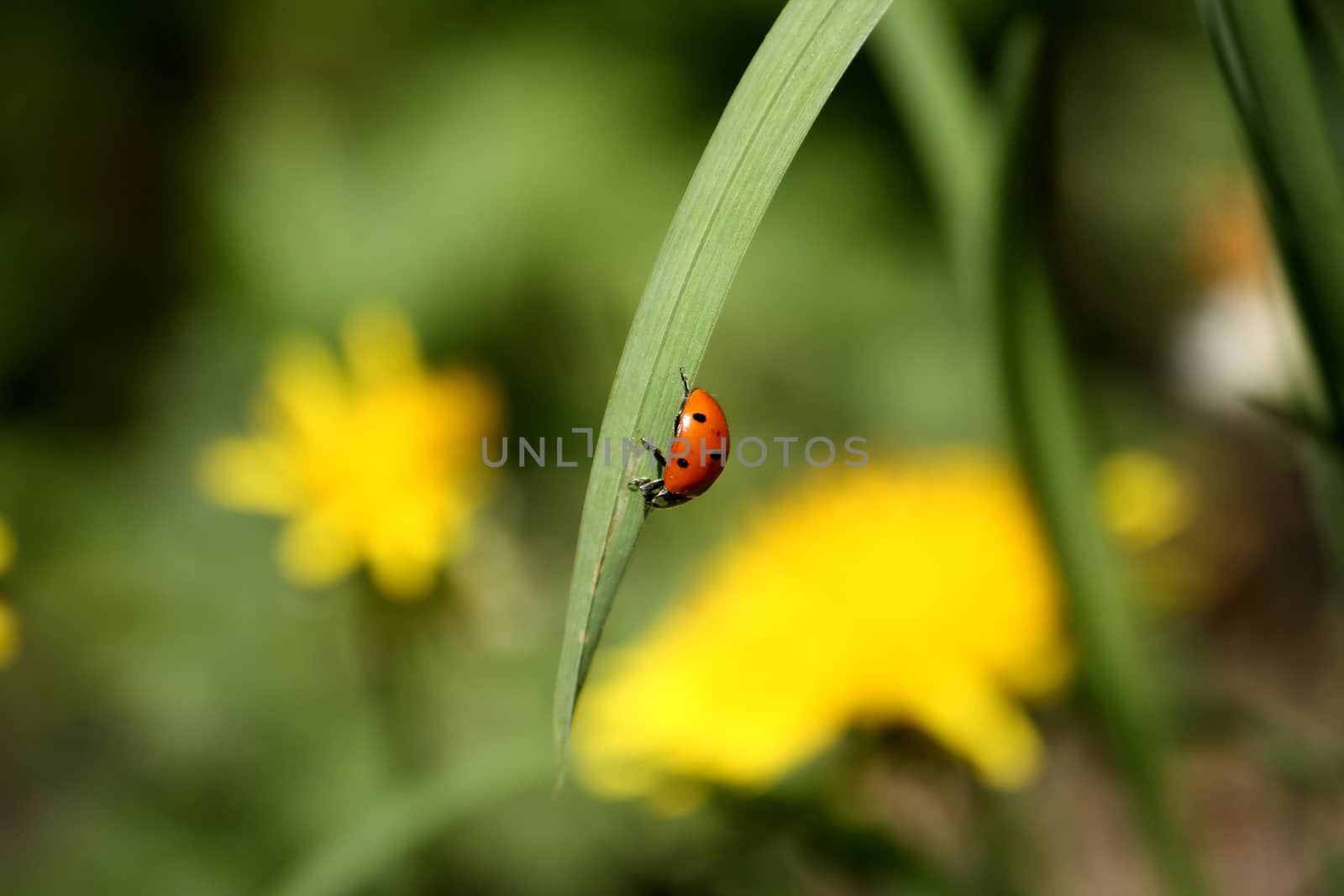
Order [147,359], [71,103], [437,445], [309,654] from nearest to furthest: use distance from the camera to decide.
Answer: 1. [437,445]
2. [309,654]
3. [147,359]
4. [71,103]

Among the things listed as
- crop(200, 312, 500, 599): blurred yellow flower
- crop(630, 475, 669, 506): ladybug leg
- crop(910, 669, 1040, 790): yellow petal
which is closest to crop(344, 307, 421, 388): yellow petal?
crop(200, 312, 500, 599): blurred yellow flower

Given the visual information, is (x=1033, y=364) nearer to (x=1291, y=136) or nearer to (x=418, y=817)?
(x=1291, y=136)

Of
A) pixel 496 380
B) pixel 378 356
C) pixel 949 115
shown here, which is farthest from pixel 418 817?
pixel 496 380

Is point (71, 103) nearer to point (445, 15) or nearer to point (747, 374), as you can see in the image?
point (445, 15)

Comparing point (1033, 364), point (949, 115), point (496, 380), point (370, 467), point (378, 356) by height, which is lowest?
point (1033, 364)

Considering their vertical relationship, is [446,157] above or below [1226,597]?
above

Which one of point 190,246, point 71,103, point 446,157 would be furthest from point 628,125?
point 71,103
